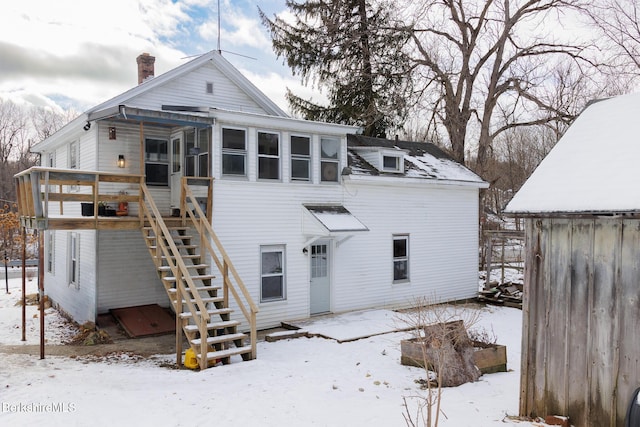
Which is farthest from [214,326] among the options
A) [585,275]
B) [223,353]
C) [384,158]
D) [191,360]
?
[384,158]

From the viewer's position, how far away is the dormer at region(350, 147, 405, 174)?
16.2 m

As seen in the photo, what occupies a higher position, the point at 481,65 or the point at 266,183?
the point at 481,65

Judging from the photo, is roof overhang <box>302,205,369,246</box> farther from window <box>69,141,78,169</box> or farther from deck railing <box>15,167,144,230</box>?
window <box>69,141,78,169</box>

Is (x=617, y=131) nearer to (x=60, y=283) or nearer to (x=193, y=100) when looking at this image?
(x=193, y=100)

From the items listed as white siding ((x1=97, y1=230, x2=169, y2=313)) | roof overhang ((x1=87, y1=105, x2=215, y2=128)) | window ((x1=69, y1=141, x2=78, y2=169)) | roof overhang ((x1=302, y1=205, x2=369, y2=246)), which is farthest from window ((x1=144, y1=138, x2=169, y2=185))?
roof overhang ((x1=302, y1=205, x2=369, y2=246))

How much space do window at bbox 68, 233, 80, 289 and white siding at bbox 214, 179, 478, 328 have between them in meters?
5.06

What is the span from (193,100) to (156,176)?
291 cm

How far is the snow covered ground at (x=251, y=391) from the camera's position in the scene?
6.66 metres

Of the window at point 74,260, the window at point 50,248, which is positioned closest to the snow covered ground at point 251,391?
the window at point 74,260

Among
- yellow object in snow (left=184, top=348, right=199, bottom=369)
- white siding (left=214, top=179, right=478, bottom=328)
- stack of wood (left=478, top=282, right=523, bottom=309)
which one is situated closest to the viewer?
yellow object in snow (left=184, top=348, right=199, bottom=369)

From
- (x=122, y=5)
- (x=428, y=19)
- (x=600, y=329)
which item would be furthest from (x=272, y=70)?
(x=600, y=329)

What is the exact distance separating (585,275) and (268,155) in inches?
359

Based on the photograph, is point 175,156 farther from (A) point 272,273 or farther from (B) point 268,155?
(A) point 272,273

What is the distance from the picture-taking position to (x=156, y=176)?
1405 centimetres
